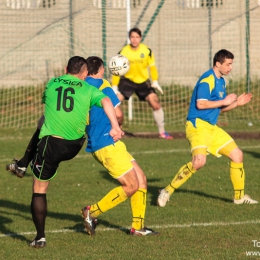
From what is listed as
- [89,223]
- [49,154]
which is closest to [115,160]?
[89,223]

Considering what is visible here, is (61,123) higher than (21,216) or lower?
higher

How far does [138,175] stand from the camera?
877 cm

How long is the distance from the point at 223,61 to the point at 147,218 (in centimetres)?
228

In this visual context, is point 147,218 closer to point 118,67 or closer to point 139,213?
point 139,213

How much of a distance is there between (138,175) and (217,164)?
513cm

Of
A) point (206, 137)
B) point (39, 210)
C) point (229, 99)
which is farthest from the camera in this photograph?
point (206, 137)

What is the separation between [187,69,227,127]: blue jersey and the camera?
10102 mm

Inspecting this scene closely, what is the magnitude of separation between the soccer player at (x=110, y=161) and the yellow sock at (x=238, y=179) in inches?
80.5

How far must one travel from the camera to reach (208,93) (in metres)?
10.1

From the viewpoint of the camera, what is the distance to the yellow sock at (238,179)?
10.3 meters

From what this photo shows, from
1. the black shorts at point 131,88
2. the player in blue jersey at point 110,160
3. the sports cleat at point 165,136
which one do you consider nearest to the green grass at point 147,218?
the player in blue jersey at point 110,160

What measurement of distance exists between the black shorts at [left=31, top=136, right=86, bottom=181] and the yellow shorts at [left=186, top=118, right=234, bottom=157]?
8.88 ft

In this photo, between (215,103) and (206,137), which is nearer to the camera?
(215,103)

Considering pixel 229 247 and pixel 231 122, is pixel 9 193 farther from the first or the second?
pixel 231 122
